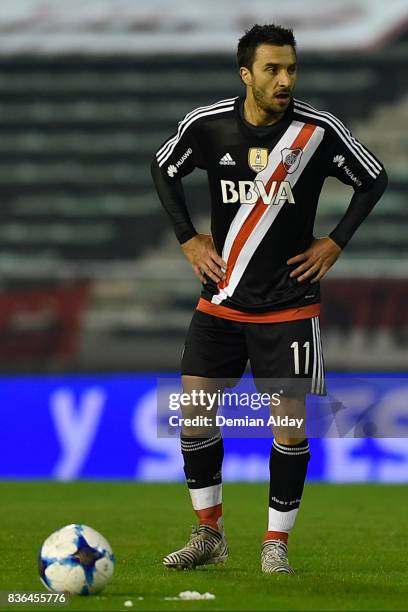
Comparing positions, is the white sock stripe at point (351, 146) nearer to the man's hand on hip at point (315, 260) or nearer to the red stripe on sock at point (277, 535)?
the man's hand on hip at point (315, 260)

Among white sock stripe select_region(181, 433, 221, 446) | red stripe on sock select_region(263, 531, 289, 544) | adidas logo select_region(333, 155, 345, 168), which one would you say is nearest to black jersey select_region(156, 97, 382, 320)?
adidas logo select_region(333, 155, 345, 168)

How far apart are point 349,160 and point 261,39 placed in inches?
24.8

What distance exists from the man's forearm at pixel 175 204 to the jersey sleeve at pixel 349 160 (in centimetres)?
69

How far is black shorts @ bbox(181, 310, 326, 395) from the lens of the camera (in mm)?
5879

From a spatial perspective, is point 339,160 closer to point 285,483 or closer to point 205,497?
point 285,483

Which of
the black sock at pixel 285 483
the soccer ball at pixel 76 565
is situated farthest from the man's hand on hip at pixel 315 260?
Answer: the soccer ball at pixel 76 565

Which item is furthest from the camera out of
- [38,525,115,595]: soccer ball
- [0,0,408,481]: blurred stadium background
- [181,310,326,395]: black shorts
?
[0,0,408,481]: blurred stadium background

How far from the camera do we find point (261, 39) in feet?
19.0

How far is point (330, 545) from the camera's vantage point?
7586mm

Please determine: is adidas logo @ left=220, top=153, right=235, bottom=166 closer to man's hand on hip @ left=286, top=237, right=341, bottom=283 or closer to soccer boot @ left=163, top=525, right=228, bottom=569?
man's hand on hip @ left=286, top=237, right=341, bottom=283

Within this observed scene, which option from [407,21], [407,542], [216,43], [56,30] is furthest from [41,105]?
[407,542]

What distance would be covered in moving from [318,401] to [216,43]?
2010 centimetres

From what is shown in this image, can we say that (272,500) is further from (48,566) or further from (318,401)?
(48,566)

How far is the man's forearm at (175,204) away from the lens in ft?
20.5
